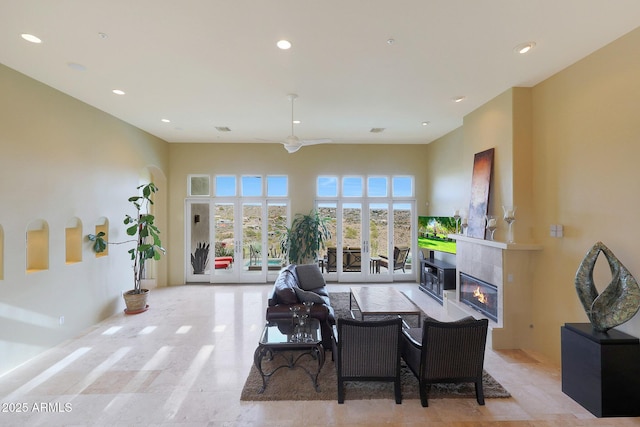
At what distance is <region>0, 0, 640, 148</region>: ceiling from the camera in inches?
95.0

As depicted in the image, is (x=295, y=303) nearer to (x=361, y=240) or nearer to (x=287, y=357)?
(x=287, y=357)

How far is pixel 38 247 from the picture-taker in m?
3.94

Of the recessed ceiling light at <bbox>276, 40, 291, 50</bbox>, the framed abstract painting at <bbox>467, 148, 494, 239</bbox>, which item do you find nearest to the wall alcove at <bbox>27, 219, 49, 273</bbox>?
the recessed ceiling light at <bbox>276, 40, 291, 50</bbox>

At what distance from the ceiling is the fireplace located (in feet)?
9.32

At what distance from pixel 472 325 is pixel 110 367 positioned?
4.11m

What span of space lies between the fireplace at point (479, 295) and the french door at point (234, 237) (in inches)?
171

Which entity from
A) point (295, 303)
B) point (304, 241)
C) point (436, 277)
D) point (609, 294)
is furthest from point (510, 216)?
point (304, 241)

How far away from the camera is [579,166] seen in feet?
10.9

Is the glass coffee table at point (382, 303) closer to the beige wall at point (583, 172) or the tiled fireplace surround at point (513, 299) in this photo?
the tiled fireplace surround at point (513, 299)

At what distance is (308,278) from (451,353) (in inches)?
123

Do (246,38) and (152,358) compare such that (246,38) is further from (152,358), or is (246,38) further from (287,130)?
(152,358)

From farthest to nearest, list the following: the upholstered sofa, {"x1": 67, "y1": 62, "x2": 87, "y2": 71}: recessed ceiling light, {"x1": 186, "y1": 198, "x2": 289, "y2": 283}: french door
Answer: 1. {"x1": 186, "y1": 198, "x2": 289, "y2": 283}: french door
2. the upholstered sofa
3. {"x1": 67, "y1": 62, "x2": 87, "y2": 71}: recessed ceiling light

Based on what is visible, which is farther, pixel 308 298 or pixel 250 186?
pixel 250 186

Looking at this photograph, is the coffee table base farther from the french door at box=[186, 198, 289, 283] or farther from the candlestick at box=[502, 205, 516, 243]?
the french door at box=[186, 198, 289, 283]
